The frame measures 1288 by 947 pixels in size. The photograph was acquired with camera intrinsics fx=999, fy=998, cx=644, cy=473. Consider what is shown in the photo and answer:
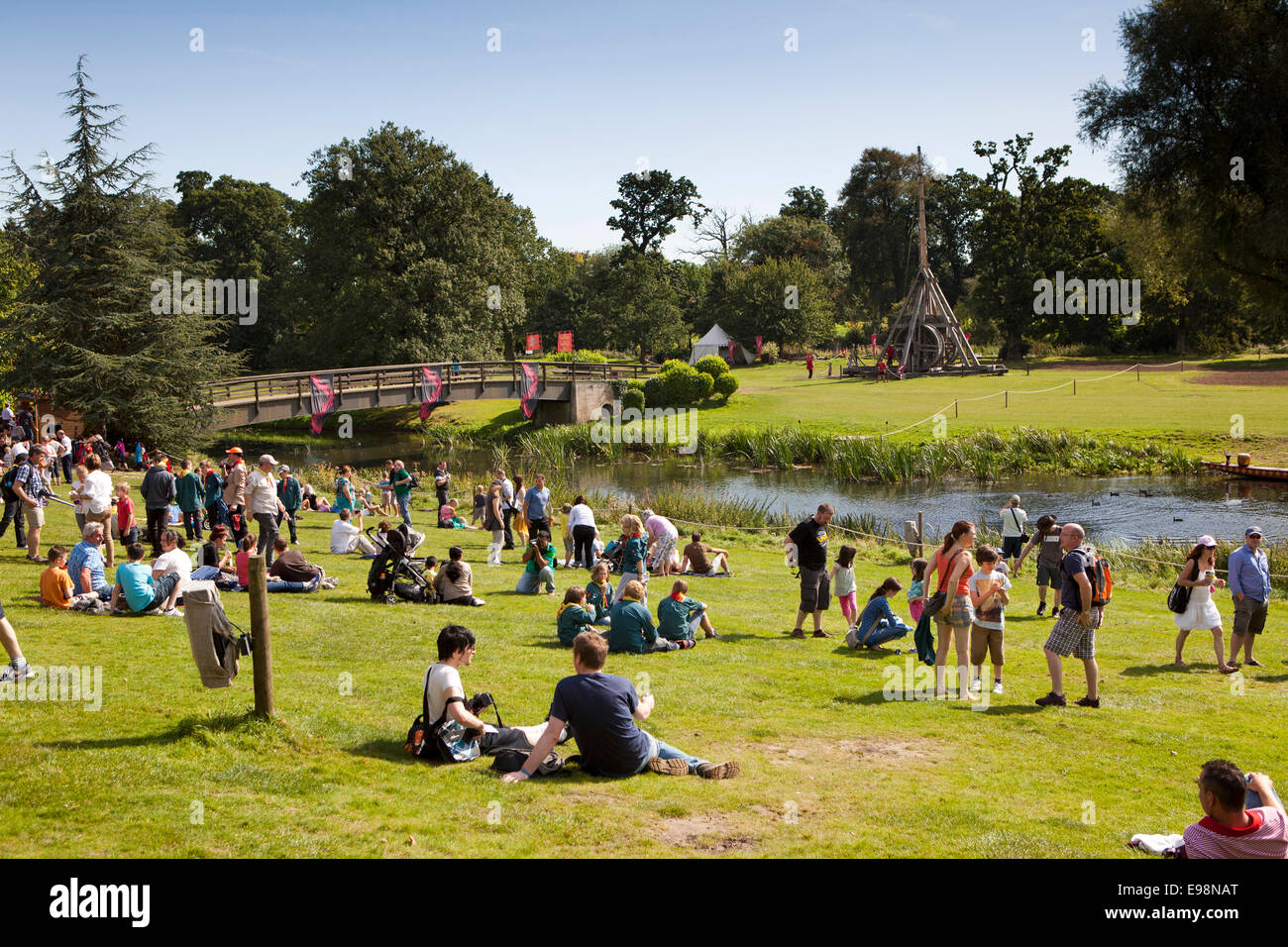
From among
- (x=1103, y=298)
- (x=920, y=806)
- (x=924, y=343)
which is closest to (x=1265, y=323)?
(x=1103, y=298)

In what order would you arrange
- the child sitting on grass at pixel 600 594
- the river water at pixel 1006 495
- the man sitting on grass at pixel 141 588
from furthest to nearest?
the river water at pixel 1006 495
the child sitting on grass at pixel 600 594
the man sitting on grass at pixel 141 588

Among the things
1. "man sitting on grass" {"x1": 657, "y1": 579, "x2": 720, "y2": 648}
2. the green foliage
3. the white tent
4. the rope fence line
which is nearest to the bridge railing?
the green foliage

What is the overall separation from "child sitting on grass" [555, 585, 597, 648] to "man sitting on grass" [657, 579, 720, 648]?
2.95 feet

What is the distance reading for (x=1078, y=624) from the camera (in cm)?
1007

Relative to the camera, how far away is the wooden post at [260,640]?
25.6ft

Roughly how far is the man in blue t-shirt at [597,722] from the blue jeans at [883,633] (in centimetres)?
516

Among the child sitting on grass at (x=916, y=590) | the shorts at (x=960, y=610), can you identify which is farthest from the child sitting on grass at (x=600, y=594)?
the shorts at (x=960, y=610)

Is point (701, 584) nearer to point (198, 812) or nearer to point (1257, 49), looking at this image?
point (198, 812)

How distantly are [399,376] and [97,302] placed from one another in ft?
60.3

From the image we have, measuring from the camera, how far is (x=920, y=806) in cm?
736

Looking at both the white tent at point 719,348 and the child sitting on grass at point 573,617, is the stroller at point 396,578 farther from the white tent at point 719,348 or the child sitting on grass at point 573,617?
the white tent at point 719,348

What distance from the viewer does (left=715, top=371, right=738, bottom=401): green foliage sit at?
50719 mm
